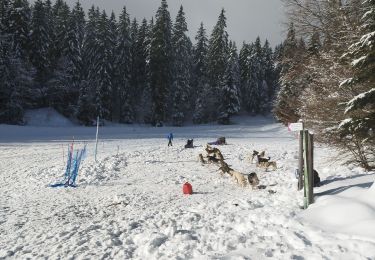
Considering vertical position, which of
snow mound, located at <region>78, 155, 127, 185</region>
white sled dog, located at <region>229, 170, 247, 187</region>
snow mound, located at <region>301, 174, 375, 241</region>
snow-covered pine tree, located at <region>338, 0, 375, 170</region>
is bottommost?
snow mound, located at <region>78, 155, 127, 185</region>

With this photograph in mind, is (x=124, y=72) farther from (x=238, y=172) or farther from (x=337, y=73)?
(x=337, y=73)

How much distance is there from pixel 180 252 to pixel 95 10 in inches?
2591

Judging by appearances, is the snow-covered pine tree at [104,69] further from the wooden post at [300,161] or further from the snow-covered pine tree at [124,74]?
the wooden post at [300,161]

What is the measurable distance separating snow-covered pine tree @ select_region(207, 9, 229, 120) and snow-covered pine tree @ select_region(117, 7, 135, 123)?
1370 centimetres

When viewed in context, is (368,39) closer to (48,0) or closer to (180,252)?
(180,252)

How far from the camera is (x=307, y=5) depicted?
52.9 ft

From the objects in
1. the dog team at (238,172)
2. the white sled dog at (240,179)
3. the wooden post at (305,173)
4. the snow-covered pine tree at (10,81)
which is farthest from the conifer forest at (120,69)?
the wooden post at (305,173)

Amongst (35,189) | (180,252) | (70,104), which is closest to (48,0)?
(70,104)

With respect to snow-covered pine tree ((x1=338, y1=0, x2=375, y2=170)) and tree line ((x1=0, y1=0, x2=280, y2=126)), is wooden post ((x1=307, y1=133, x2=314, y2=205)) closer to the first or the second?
snow-covered pine tree ((x1=338, y1=0, x2=375, y2=170))

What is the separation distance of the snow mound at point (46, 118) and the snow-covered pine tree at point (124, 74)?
30.3ft

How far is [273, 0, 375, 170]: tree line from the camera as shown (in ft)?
35.0

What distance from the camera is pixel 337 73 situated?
13398mm

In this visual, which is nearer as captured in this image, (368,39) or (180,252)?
(180,252)

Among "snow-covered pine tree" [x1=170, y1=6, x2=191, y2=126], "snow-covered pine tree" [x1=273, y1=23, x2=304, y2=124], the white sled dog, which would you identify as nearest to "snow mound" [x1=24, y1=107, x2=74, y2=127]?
"snow-covered pine tree" [x1=170, y1=6, x2=191, y2=126]
